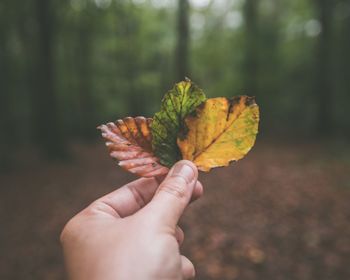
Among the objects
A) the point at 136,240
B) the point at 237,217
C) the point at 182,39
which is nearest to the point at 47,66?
the point at 182,39

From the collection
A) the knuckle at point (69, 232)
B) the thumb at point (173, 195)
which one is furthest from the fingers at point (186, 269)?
the knuckle at point (69, 232)

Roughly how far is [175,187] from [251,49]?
→ 12457 millimetres

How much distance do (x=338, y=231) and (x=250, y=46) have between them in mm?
9550

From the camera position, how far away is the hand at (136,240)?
99cm

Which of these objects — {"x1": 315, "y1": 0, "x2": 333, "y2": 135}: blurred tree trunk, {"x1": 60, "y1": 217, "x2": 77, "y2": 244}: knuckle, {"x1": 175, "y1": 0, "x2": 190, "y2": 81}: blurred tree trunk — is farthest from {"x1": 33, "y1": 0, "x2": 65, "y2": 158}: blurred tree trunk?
{"x1": 315, "y1": 0, "x2": 333, "y2": 135}: blurred tree trunk

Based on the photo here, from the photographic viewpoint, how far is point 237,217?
17.2 ft

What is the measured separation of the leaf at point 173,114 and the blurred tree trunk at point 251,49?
12411 millimetres

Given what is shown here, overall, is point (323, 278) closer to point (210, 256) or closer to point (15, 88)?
point (210, 256)

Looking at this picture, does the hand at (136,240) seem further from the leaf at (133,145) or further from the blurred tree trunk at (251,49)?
the blurred tree trunk at (251,49)

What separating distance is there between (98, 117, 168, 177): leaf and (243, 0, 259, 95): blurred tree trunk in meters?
12.4

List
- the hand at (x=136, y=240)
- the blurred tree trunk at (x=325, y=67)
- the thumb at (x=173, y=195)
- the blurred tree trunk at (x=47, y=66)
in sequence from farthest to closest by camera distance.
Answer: the blurred tree trunk at (x=325, y=67) < the blurred tree trunk at (x=47, y=66) < the thumb at (x=173, y=195) < the hand at (x=136, y=240)

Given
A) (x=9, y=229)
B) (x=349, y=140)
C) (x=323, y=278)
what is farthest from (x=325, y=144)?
(x=9, y=229)

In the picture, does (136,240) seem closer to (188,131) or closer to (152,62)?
(188,131)

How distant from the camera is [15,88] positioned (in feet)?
45.5
